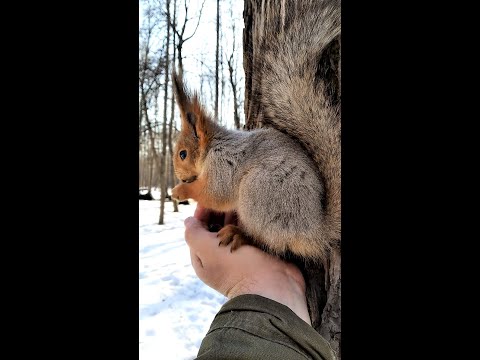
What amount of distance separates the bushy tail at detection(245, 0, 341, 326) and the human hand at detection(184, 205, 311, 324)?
0.40 ft

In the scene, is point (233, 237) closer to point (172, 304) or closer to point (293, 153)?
point (293, 153)

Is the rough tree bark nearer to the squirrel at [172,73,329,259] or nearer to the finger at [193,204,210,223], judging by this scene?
the squirrel at [172,73,329,259]

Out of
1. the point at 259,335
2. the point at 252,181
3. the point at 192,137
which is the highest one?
the point at 192,137

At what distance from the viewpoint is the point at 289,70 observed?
2.07ft

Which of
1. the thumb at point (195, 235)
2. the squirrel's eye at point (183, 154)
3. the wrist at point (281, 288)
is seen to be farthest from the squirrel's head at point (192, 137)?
the wrist at point (281, 288)

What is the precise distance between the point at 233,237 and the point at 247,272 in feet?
0.25

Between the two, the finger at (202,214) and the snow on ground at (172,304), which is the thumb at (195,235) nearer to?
the finger at (202,214)

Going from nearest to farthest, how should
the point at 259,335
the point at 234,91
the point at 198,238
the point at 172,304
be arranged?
the point at 259,335 → the point at 198,238 → the point at 234,91 → the point at 172,304

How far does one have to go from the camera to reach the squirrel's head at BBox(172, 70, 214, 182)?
30.3 inches

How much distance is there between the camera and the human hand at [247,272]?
654mm

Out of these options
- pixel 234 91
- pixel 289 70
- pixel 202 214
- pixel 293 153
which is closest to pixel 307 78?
pixel 289 70

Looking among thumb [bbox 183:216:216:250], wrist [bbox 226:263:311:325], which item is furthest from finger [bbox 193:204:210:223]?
wrist [bbox 226:263:311:325]
